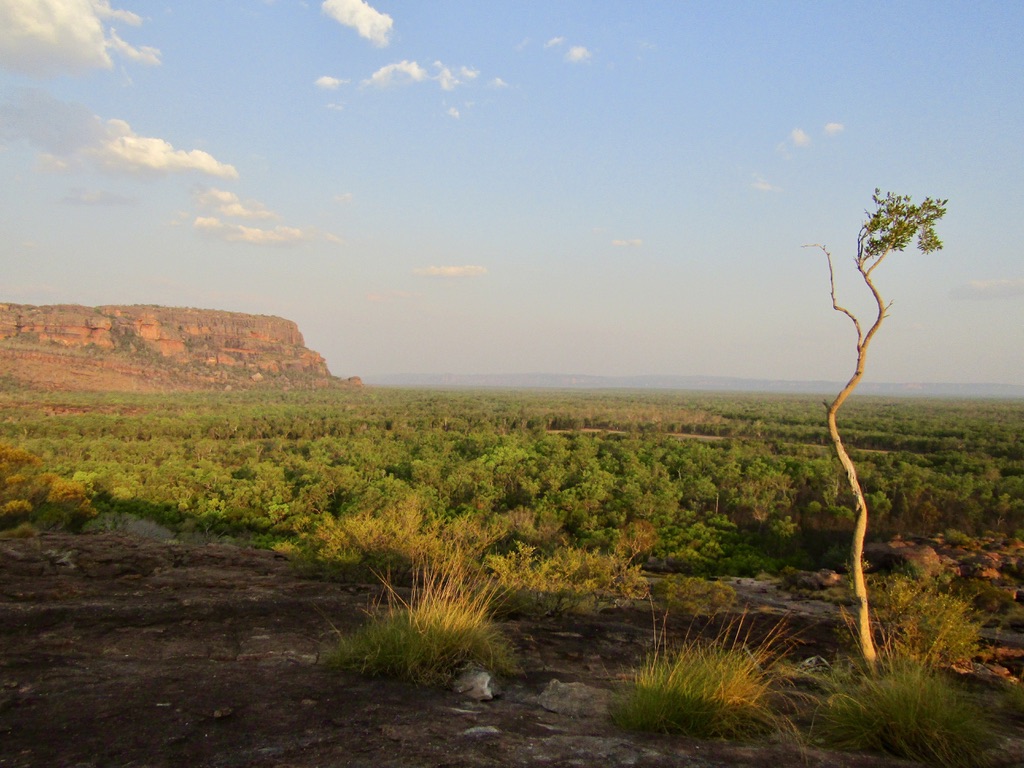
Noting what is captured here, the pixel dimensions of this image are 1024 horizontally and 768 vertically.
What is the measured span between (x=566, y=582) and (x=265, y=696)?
7681mm

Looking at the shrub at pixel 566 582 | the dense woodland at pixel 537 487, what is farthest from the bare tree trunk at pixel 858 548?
the dense woodland at pixel 537 487

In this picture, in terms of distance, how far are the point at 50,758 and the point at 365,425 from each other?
62745 mm

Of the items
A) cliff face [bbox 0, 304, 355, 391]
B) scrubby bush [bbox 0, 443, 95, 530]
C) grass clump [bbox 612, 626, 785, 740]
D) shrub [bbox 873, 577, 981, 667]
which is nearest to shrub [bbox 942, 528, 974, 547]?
shrub [bbox 873, 577, 981, 667]

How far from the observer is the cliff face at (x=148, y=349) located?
10709 cm

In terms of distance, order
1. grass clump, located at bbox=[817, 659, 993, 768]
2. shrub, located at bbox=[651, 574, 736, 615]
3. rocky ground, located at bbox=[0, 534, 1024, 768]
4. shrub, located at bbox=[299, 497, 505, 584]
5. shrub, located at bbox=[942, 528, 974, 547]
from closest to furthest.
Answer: rocky ground, located at bbox=[0, 534, 1024, 768] < grass clump, located at bbox=[817, 659, 993, 768] < shrub, located at bbox=[299, 497, 505, 584] < shrub, located at bbox=[651, 574, 736, 615] < shrub, located at bbox=[942, 528, 974, 547]

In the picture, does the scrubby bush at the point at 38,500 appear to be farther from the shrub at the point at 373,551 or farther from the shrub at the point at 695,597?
the shrub at the point at 695,597

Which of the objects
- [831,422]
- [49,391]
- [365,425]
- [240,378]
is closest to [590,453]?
[365,425]

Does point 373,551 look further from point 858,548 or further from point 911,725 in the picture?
point 911,725

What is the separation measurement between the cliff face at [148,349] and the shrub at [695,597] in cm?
11482

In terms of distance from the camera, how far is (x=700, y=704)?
4.13m

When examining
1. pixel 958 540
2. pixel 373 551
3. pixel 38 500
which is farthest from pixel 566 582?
pixel 38 500

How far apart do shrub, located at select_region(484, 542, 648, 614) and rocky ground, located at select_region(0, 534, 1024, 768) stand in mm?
1001

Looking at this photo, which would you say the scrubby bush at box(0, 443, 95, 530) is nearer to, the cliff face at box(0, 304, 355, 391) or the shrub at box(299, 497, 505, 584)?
the shrub at box(299, 497, 505, 584)

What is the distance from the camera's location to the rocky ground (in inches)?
130
